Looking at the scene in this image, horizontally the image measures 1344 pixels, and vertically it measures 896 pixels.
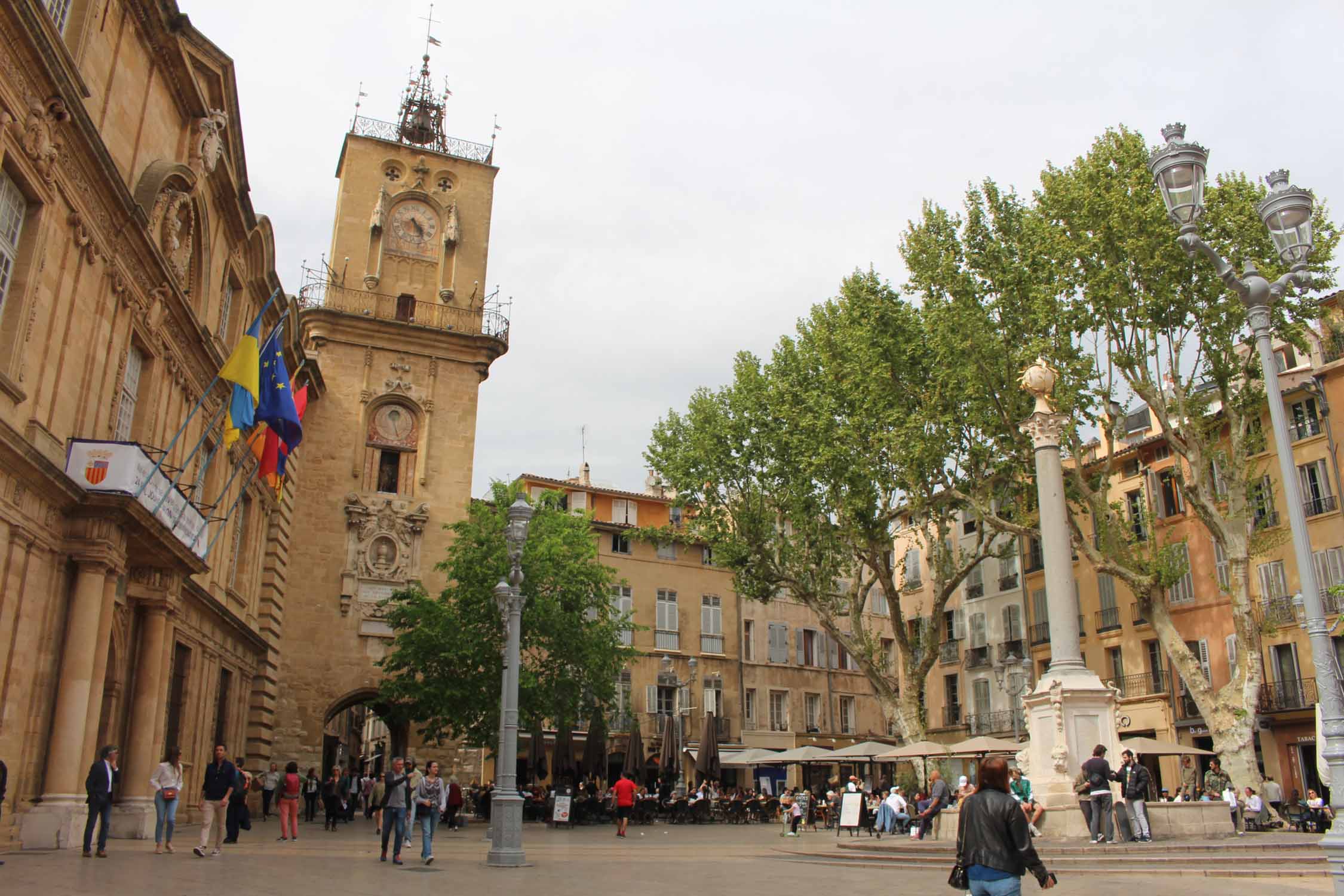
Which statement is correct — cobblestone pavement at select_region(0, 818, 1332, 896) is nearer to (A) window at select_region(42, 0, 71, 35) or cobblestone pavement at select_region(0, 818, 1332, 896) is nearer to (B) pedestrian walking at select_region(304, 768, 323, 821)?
(B) pedestrian walking at select_region(304, 768, 323, 821)

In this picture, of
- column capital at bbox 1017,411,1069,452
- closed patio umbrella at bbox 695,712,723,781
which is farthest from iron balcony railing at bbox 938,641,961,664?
column capital at bbox 1017,411,1069,452

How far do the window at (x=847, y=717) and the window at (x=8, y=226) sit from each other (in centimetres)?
4403

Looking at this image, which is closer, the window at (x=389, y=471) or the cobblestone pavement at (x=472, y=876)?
the cobblestone pavement at (x=472, y=876)

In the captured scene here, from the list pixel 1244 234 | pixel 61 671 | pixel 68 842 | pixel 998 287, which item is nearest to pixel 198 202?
pixel 61 671

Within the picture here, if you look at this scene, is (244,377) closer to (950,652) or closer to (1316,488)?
(1316,488)

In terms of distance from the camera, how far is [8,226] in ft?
47.6

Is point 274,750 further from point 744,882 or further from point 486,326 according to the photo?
point 744,882

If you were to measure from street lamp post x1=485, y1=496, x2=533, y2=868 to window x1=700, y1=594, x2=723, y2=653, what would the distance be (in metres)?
32.8

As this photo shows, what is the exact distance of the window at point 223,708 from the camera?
1029 inches

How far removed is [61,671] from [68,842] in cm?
244

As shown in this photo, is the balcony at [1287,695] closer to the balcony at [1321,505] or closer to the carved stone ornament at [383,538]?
the balcony at [1321,505]

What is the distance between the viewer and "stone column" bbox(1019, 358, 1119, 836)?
689 inches

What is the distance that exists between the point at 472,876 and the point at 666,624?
1371 inches

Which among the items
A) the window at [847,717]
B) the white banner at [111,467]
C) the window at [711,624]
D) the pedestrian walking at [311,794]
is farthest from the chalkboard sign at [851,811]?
the window at [847,717]
